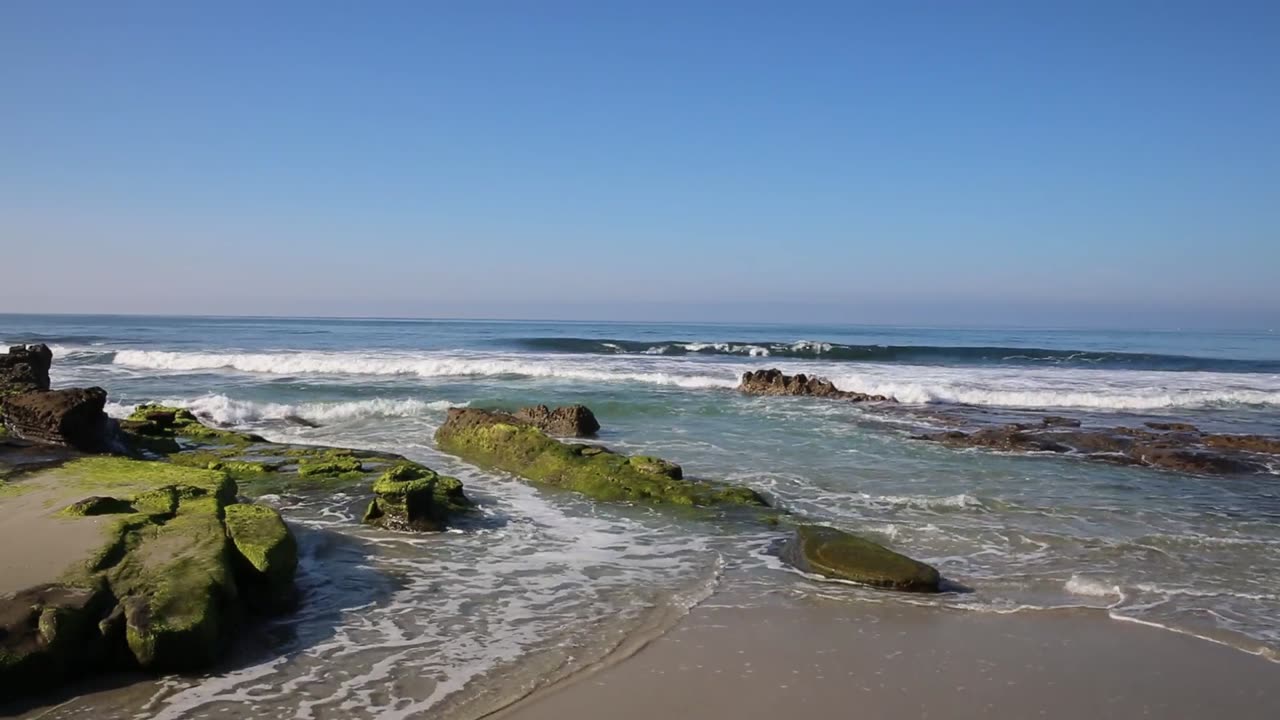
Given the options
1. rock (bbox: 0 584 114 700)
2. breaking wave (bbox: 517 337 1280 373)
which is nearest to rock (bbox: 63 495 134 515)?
rock (bbox: 0 584 114 700)

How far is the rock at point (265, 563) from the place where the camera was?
17.5ft

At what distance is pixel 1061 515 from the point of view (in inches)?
344

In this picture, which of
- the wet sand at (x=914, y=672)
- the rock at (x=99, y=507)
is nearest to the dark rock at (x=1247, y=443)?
the wet sand at (x=914, y=672)

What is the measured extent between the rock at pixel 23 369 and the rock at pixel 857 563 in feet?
38.2

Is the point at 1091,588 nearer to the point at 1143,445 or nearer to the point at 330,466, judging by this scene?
the point at 330,466

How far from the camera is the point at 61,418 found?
9258 mm

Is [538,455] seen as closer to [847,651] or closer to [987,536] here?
[987,536]

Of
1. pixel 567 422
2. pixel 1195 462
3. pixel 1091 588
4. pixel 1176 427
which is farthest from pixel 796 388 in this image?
pixel 1091 588

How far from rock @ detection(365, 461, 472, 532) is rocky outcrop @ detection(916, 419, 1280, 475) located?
915 cm

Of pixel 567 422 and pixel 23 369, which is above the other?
pixel 23 369

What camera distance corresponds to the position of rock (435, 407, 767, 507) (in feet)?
29.8

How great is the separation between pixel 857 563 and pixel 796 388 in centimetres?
1525

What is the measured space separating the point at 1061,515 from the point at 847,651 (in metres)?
5.00

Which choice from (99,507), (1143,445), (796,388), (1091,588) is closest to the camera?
(99,507)
